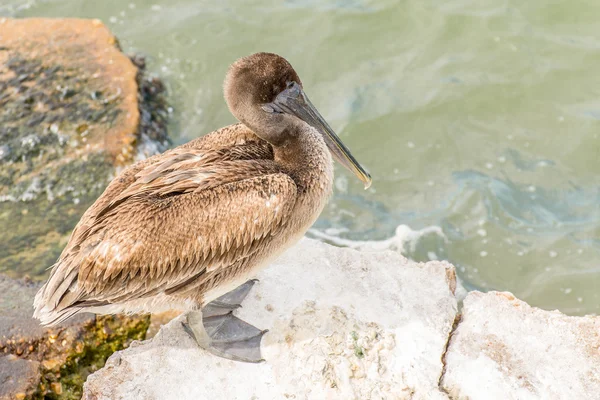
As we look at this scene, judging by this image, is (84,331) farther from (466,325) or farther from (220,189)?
(466,325)

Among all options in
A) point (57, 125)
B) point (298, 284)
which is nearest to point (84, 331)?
point (298, 284)

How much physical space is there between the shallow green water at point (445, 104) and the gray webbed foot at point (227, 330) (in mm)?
1934

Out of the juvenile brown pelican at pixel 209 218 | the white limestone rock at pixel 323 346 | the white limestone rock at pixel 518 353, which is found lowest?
the white limestone rock at pixel 518 353

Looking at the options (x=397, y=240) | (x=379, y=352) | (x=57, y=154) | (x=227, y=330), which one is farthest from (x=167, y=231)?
(x=397, y=240)

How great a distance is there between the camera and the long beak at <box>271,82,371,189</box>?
157 inches

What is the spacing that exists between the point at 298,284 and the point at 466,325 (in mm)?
1044

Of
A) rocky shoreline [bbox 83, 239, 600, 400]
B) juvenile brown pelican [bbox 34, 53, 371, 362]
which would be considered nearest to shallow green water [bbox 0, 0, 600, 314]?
rocky shoreline [bbox 83, 239, 600, 400]

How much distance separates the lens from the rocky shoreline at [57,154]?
4145 mm

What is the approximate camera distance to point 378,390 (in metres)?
3.51

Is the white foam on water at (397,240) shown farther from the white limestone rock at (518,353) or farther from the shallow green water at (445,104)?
the white limestone rock at (518,353)

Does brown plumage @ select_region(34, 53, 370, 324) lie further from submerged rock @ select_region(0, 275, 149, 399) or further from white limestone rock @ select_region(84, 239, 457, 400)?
submerged rock @ select_region(0, 275, 149, 399)

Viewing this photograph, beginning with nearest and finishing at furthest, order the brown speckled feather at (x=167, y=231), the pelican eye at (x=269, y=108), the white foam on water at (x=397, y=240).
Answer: the brown speckled feather at (x=167, y=231) → the pelican eye at (x=269, y=108) → the white foam on water at (x=397, y=240)

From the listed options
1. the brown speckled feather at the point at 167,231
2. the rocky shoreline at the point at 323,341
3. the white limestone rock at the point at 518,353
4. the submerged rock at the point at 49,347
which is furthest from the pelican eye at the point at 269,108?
the submerged rock at the point at 49,347

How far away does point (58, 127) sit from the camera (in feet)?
19.2
